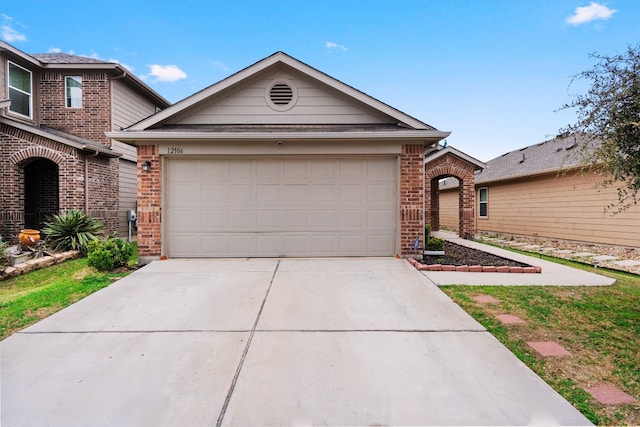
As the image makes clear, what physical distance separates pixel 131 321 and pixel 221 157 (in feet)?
15.0

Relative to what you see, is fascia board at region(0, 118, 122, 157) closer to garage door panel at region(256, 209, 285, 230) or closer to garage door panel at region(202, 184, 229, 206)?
garage door panel at region(202, 184, 229, 206)

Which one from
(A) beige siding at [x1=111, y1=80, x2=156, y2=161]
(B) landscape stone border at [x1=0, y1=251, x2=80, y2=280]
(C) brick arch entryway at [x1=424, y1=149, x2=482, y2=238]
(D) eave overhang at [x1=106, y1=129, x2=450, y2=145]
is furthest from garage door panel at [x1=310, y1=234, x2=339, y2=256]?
(A) beige siding at [x1=111, y1=80, x2=156, y2=161]

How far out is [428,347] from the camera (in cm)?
358

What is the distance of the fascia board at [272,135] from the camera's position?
7.45 metres

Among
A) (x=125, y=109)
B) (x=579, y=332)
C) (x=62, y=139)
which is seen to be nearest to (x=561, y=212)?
(x=579, y=332)

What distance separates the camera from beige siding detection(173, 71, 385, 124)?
827 centimetres

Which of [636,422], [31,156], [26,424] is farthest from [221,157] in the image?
[636,422]

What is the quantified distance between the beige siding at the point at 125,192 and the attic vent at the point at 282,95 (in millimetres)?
8146

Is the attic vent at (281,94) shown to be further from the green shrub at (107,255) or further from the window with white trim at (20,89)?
the window with white trim at (20,89)

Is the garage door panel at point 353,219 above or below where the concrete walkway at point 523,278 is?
above

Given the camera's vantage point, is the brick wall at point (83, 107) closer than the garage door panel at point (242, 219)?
No

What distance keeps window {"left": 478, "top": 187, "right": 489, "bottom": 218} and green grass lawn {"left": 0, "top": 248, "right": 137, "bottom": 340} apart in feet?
53.9

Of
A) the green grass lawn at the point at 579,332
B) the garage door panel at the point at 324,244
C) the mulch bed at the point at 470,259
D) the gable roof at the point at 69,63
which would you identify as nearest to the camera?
the green grass lawn at the point at 579,332

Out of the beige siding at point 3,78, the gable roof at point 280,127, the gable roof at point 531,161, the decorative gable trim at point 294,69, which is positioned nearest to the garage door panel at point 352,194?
the gable roof at point 280,127
